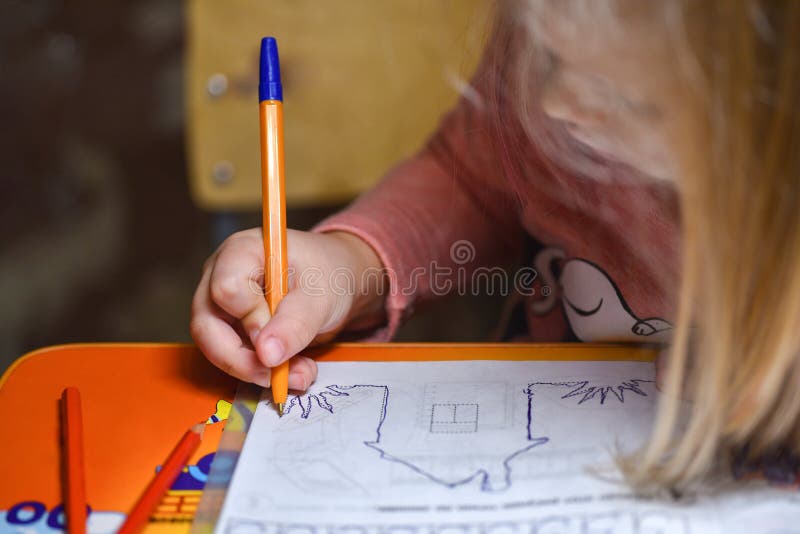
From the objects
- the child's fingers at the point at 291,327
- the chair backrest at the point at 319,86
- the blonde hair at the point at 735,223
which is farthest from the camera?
the chair backrest at the point at 319,86

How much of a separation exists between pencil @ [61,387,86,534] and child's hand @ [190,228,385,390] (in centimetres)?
7

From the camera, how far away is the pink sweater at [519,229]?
462 mm

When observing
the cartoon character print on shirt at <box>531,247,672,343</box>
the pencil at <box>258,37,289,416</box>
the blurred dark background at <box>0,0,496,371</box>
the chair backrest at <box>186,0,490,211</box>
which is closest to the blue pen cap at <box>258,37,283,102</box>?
the pencil at <box>258,37,289,416</box>

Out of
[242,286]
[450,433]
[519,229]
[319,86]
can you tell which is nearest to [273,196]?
[242,286]

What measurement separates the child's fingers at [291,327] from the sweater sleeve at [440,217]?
0.35 ft

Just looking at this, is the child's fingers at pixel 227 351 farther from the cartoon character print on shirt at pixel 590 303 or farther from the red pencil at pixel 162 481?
the cartoon character print on shirt at pixel 590 303

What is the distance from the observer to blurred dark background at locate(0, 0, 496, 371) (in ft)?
4.23

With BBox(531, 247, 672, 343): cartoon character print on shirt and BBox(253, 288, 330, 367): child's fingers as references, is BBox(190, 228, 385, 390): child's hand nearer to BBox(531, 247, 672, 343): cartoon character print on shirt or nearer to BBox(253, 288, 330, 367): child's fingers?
BBox(253, 288, 330, 367): child's fingers

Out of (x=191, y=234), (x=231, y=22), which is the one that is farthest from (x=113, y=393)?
(x=191, y=234)

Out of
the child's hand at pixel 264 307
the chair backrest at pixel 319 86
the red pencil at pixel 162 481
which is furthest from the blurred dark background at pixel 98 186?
the red pencil at pixel 162 481

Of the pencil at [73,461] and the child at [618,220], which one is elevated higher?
the child at [618,220]

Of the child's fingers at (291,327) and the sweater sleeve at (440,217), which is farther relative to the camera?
the sweater sleeve at (440,217)

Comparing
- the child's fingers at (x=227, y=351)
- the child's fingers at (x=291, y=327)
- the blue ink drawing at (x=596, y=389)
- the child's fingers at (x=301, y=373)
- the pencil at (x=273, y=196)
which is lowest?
the blue ink drawing at (x=596, y=389)

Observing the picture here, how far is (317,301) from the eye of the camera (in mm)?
455
